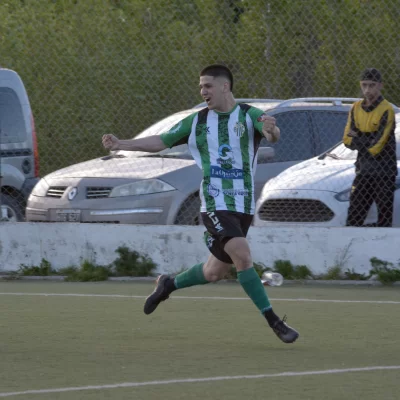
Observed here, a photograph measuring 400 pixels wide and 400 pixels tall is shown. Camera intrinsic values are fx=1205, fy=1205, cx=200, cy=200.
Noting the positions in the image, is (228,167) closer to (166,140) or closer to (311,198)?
(166,140)

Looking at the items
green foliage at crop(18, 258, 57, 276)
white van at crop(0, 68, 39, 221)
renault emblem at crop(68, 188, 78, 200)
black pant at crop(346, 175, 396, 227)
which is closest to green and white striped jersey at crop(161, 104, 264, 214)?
black pant at crop(346, 175, 396, 227)

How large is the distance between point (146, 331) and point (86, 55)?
4.81m

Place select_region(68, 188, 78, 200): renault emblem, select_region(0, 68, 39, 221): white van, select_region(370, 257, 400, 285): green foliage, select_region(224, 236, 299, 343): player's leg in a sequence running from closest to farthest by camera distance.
A: select_region(224, 236, 299, 343): player's leg < select_region(370, 257, 400, 285): green foliage < select_region(68, 188, 78, 200): renault emblem < select_region(0, 68, 39, 221): white van

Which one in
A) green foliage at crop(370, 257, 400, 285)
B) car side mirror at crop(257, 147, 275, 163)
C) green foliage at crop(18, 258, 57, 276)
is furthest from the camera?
car side mirror at crop(257, 147, 275, 163)

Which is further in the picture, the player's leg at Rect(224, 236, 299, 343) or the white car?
the white car

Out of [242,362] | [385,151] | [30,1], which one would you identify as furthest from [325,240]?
[242,362]

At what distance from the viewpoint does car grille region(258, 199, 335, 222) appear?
11.5 meters

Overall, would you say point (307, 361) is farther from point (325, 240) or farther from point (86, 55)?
point (86, 55)

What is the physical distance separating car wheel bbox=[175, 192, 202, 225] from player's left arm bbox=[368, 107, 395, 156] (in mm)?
1908

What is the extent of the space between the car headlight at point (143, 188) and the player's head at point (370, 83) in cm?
219

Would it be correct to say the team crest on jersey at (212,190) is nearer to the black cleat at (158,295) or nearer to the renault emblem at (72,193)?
the black cleat at (158,295)

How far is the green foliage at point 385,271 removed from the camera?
11.1 meters

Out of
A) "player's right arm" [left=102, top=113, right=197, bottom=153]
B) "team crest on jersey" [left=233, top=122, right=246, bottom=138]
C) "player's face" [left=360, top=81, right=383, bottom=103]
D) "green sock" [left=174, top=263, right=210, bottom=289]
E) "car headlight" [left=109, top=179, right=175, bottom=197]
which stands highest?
"player's face" [left=360, top=81, right=383, bottom=103]

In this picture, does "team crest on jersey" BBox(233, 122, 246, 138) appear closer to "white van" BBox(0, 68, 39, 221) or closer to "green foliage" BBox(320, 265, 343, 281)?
"green foliage" BBox(320, 265, 343, 281)
